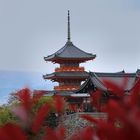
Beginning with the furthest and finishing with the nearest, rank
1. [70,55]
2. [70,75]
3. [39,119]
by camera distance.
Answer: [70,55], [70,75], [39,119]

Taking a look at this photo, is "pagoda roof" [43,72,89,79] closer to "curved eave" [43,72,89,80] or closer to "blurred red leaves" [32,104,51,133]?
"curved eave" [43,72,89,80]

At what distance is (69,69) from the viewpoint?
44.8 metres

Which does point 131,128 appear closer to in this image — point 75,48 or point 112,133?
point 112,133

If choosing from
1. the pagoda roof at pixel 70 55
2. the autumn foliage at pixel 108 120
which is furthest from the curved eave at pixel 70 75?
the autumn foliage at pixel 108 120

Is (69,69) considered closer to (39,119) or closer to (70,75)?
(70,75)

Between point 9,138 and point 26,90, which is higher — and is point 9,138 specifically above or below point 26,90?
below

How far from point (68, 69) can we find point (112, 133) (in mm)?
43652

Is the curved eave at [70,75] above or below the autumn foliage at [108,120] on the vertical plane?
above

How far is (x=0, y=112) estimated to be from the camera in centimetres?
2694

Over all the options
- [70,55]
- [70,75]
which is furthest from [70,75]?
[70,55]

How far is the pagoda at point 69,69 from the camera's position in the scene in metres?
44.1

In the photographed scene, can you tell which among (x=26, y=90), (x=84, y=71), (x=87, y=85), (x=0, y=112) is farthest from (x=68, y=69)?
(x=26, y=90)

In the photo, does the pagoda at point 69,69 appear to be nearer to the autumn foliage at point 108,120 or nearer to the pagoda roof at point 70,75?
the pagoda roof at point 70,75

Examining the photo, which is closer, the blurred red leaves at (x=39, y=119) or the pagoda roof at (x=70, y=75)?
the blurred red leaves at (x=39, y=119)
